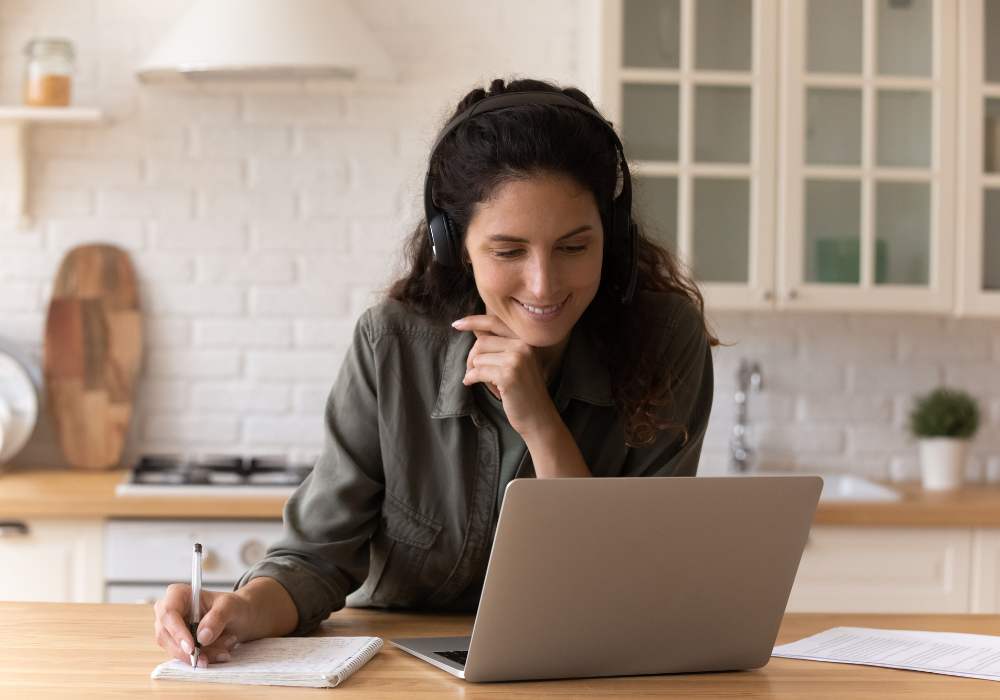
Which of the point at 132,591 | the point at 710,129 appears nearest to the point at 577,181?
the point at 710,129

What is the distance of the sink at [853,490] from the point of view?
2953 millimetres

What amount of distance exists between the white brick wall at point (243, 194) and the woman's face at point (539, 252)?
186 cm

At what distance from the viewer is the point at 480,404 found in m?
1.72

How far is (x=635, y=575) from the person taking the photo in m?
1.24

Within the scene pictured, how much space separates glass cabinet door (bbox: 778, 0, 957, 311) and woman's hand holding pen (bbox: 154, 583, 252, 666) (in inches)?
81.6

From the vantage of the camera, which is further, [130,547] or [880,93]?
[880,93]

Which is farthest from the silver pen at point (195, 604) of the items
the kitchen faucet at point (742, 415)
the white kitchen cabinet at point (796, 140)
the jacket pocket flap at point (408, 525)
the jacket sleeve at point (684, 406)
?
the kitchen faucet at point (742, 415)

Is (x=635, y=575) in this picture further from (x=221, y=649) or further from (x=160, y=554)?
(x=160, y=554)

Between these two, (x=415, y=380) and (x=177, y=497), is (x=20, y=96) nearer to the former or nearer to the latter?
(x=177, y=497)

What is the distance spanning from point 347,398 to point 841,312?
82.1 inches

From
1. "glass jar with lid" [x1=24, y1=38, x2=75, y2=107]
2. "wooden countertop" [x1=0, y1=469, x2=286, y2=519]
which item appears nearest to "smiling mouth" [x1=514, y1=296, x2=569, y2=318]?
"wooden countertop" [x1=0, y1=469, x2=286, y2=519]

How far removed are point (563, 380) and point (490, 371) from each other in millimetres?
155

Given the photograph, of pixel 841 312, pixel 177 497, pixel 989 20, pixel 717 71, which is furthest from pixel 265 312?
pixel 989 20

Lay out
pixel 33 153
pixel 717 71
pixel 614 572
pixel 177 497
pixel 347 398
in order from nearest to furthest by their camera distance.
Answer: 1. pixel 614 572
2. pixel 347 398
3. pixel 177 497
4. pixel 717 71
5. pixel 33 153
